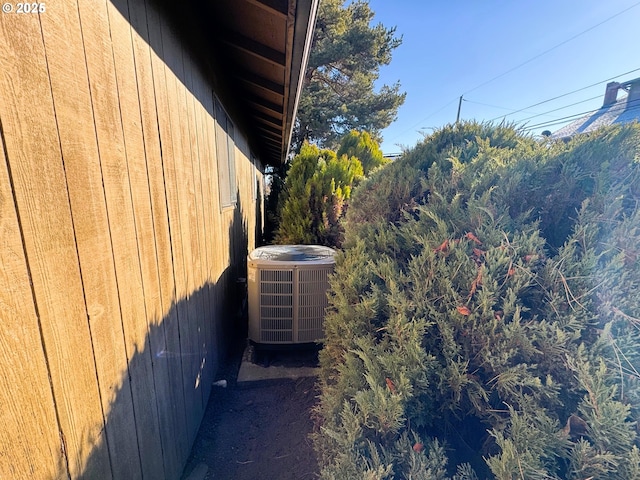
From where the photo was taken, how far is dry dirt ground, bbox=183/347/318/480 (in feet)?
6.24

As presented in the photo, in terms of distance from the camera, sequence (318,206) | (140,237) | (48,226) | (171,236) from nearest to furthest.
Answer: (48,226)
(140,237)
(171,236)
(318,206)

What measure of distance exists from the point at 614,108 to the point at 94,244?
1871cm

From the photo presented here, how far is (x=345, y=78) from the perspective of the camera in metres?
11.8

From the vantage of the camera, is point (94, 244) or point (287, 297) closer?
point (94, 244)

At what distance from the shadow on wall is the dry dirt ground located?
0.14m

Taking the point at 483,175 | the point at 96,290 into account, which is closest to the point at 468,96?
the point at 483,175

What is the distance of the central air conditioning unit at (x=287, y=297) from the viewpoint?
288 cm

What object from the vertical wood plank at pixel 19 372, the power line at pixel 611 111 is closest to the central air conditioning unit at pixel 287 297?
the vertical wood plank at pixel 19 372

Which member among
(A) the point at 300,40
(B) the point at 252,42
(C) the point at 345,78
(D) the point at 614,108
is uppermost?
(C) the point at 345,78

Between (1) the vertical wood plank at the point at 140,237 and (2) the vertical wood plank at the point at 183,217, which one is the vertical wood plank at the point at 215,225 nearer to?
(2) the vertical wood plank at the point at 183,217

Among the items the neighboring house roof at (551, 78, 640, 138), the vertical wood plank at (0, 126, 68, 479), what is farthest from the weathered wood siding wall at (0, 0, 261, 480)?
the neighboring house roof at (551, 78, 640, 138)

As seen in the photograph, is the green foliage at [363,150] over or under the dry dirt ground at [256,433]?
over

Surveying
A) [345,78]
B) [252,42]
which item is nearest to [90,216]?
[252,42]

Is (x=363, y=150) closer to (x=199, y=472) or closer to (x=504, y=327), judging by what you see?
(x=504, y=327)
